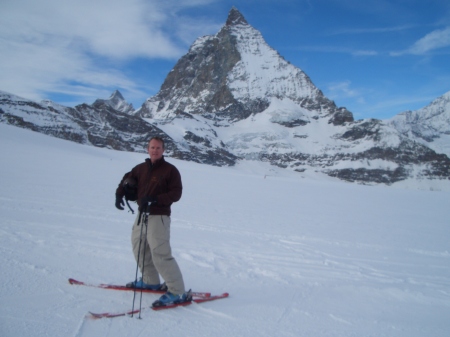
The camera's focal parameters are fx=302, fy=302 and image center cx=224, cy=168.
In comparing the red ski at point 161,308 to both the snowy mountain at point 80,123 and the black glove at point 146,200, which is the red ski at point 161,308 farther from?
the snowy mountain at point 80,123

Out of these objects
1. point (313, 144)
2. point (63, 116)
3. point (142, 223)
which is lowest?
point (142, 223)

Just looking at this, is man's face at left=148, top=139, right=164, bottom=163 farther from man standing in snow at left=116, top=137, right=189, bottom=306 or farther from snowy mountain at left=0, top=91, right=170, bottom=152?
snowy mountain at left=0, top=91, right=170, bottom=152

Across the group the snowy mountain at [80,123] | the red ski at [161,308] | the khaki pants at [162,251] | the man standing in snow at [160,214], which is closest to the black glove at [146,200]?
the man standing in snow at [160,214]

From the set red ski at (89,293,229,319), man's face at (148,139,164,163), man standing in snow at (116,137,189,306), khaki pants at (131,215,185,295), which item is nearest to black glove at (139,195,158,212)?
man standing in snow at (116,137,189,306)

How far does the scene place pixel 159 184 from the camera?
3.61 meters

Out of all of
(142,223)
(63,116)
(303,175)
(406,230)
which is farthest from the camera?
(303,175)

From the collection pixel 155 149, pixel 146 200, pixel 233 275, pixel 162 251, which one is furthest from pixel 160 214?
pixel 233 275

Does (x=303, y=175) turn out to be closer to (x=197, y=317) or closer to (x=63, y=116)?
(x=63, y=116)

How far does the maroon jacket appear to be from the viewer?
359 centimetres

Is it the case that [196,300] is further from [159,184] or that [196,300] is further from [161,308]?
[159,184]

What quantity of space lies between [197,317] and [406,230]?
8.67m

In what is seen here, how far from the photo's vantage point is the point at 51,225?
6.36m

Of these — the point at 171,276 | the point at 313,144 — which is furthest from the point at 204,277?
the point at 313,144

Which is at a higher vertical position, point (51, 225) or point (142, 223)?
point (142, 223)
